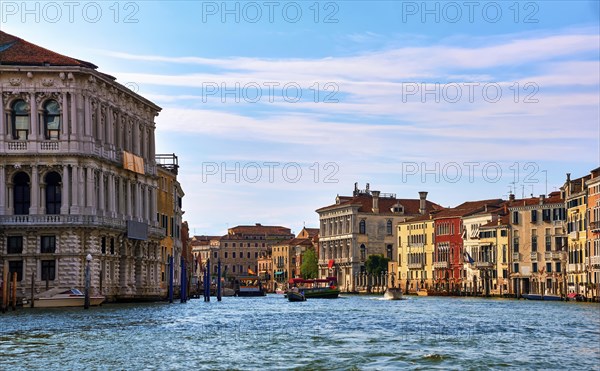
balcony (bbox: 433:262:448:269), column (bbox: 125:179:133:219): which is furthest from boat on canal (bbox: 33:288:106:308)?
balcony (bbox: 433:262:448:269)

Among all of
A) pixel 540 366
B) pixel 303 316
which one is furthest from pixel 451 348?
pixel 303 316

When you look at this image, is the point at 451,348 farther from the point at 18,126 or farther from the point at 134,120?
the point at 134,120

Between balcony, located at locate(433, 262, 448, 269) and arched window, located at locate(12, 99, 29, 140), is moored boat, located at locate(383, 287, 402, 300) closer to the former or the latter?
balcony, located at locate(433, 262, 448, 269)

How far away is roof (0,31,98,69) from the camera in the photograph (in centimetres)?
5531

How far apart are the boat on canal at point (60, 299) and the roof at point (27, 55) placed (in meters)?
10.2

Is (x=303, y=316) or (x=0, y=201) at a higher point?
(x=0, y=201)

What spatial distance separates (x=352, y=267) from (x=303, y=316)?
88.5 meters

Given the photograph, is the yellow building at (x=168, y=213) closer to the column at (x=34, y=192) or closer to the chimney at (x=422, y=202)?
the column at (x=34, y=192)

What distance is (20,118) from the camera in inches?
2189

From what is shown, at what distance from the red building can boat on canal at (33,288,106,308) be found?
58.4 m

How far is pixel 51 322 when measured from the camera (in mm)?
39156

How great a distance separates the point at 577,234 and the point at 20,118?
39274 millimetres

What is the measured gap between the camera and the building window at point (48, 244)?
55406 millimetres

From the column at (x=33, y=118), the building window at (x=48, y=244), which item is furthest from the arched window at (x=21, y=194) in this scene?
the column at (x=33, y=118)
